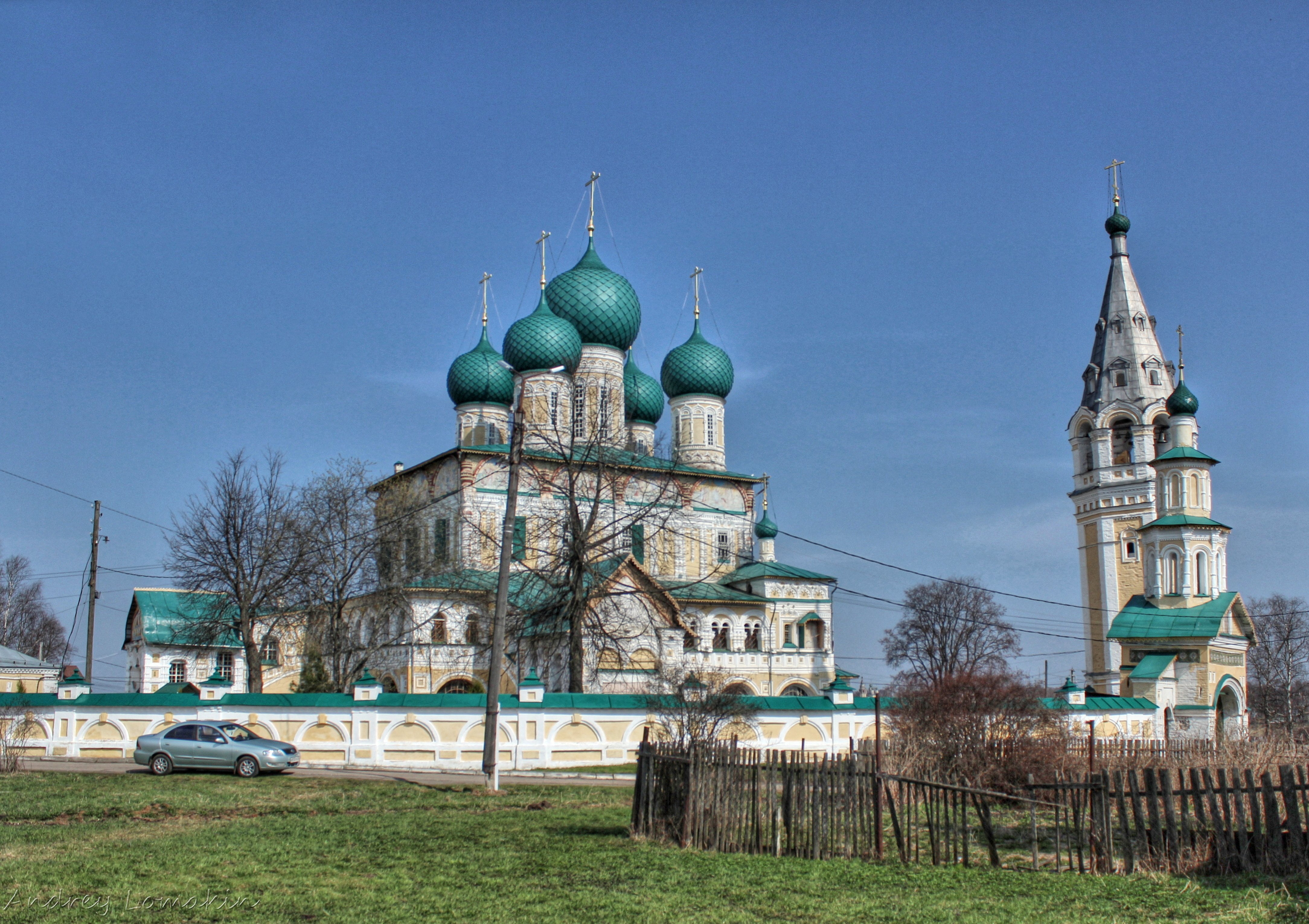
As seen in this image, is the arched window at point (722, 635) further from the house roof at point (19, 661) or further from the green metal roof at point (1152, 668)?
the house roof at point (19, 661)

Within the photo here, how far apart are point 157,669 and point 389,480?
36.3 feet

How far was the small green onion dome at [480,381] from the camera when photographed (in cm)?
3953

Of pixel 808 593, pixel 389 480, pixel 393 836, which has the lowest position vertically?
pixel 393 836

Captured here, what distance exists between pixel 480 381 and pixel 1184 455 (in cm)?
2150

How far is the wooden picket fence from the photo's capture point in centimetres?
935

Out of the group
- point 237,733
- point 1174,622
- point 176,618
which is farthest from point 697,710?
point 176,618

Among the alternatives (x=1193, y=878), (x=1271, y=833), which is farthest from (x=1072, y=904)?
(x=1271, y=833)

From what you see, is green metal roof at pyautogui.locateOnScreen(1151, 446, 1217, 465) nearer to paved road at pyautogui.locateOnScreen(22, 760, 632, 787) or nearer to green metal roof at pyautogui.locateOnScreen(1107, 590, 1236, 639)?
green metal roof at pyautogui.locateOnScreen(1107, 590, 1236, 639)

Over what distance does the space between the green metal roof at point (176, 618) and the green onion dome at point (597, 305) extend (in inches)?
572

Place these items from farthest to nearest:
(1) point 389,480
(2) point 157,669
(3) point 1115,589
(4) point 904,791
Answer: (3) point 1115,589, (2) point 157,669, (1) point 389,480, (4) point 904,791

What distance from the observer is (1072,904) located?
820cm

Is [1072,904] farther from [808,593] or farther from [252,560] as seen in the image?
[808,593]

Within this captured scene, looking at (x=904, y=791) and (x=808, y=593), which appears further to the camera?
(x=808, y=593)

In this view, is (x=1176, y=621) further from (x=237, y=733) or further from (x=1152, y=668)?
(x=237, y=733)
